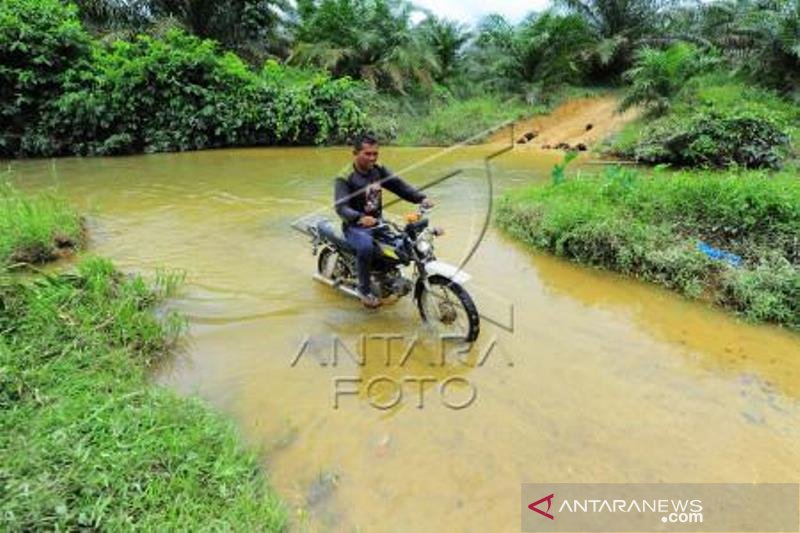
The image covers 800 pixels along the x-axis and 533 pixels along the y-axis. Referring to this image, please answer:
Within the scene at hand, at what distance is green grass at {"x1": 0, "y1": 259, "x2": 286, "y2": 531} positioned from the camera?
2.34 meters

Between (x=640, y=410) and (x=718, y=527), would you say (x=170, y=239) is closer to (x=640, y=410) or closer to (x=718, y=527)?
(x=640, y=410)

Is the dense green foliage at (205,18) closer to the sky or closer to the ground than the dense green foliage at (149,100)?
closer to the sky

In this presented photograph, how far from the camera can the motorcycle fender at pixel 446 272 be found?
13.5 ft

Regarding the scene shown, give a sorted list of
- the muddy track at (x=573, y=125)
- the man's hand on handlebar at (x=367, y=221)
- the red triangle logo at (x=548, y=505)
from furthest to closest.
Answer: the muddy track at (x=573, y=125) → the man's hand on handlebar at (x=367, y=221) → the red triangle logo at (x=548, y=505)

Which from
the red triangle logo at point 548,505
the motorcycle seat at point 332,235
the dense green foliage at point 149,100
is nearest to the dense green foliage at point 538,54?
the dense green foliage at point 149,100

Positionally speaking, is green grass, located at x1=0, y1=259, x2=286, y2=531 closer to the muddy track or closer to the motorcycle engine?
the motorcycle engine

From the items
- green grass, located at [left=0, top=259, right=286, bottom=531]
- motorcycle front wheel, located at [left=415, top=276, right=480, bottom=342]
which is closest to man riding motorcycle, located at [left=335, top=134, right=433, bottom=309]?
motorcycle front wheel, located at [left=415, top=276, right=480, bottom=342]

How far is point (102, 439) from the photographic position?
273 cm

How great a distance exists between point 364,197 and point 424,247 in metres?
0.79

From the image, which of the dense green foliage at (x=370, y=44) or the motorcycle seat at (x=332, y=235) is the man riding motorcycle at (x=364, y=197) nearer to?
the motorcycle seat at (x=332, y=235)

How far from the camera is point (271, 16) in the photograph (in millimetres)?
17781

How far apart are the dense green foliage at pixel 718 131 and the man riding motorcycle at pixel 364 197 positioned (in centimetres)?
642

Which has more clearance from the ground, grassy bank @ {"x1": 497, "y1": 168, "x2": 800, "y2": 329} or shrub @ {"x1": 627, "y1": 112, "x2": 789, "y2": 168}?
shrub @ {"x1": 627, "y1": 112, "x2": 789, "y2": 168}

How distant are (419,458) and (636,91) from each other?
39.8ft
